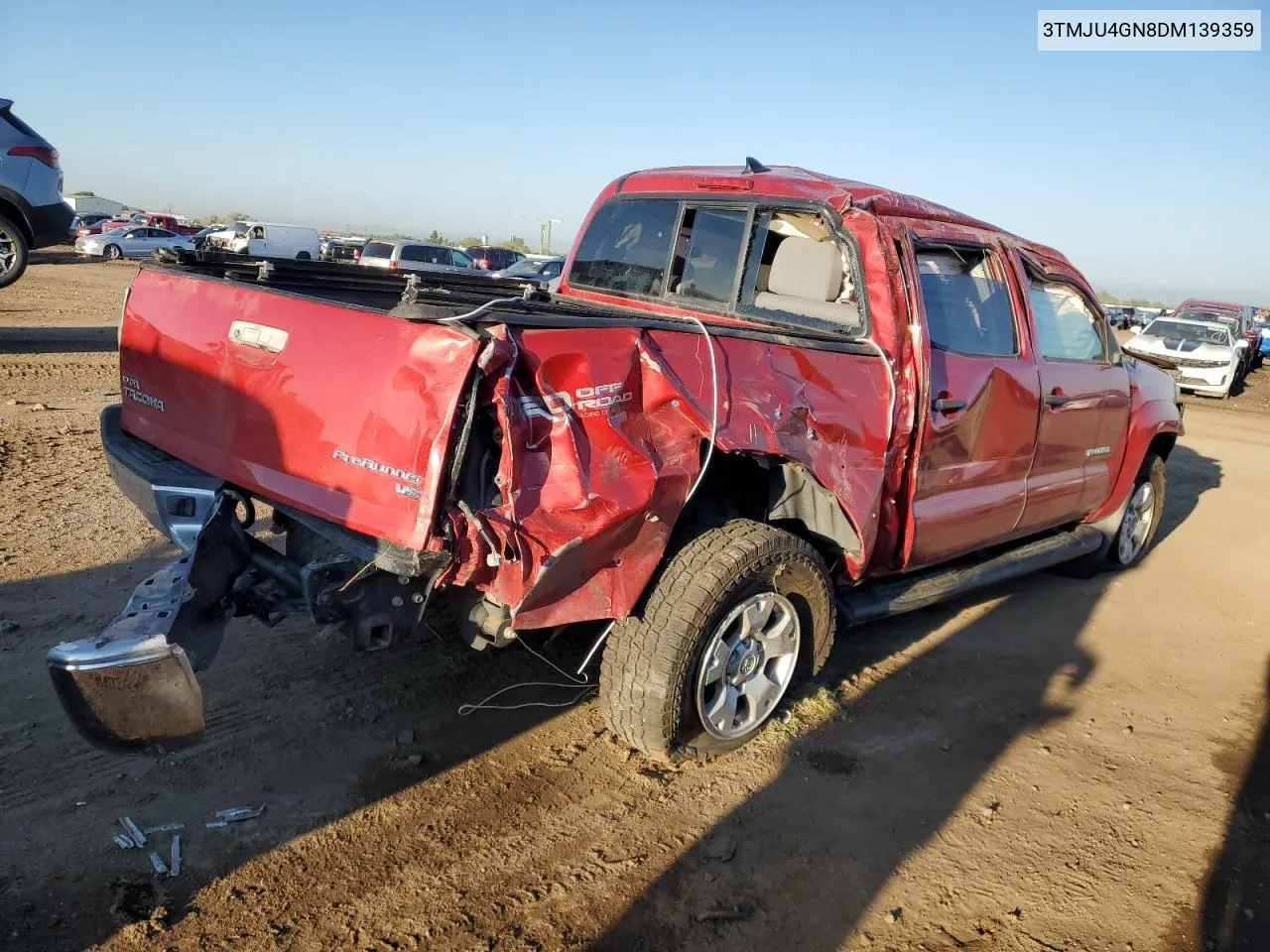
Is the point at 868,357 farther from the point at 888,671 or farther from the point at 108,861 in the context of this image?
the point at 108,861

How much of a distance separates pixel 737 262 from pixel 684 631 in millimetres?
1904

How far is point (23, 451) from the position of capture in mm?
6402

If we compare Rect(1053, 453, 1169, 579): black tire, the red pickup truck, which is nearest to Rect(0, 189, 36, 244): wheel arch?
the red pickup truck

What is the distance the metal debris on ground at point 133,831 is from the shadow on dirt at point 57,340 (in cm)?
980

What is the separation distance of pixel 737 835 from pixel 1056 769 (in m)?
1.49

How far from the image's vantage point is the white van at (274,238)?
33.3m

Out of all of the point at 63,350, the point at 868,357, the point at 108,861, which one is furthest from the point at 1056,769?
the point at 63,350

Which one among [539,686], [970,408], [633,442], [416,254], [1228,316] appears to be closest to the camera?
[633,442]

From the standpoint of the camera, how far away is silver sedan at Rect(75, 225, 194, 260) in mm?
34250

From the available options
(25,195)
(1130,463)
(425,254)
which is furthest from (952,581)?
(425,254)

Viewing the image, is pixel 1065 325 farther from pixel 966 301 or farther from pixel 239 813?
pixel 239 813

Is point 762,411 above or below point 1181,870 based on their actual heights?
above

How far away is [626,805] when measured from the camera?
3.18m

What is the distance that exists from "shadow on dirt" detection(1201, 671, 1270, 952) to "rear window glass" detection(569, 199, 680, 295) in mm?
3275
